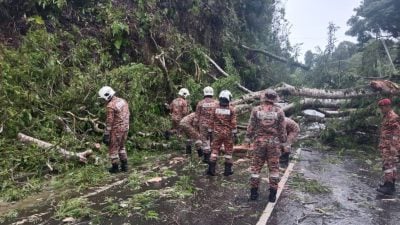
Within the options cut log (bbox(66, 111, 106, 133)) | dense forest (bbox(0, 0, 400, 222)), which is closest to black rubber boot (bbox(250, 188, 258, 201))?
dense forest (bbox(0, 0, 400, 222))

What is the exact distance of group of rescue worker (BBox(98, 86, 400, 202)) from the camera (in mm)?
6441

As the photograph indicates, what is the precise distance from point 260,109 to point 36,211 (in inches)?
148

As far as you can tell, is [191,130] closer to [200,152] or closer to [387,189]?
[200,152]

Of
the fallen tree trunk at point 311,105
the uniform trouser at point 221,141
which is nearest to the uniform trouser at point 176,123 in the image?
the fallen tree trunk at point 311,105

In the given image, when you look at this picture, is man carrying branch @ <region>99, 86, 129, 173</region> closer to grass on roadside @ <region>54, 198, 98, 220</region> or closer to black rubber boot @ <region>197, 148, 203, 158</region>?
grass on roadside @ <region>54, 198, 98, 220</region>

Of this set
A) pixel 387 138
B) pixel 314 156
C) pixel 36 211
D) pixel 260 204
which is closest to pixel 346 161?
pixel 314 156

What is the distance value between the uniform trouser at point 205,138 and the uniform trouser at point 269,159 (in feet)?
8.84

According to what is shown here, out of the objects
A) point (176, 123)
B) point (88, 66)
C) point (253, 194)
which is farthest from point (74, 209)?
point (88, 66)

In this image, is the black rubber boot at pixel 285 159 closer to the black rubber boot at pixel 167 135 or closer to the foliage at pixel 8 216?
the black rubber boot at pixel 167 135

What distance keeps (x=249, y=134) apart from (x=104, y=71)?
7.03 metres

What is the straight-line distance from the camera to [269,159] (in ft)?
21.0

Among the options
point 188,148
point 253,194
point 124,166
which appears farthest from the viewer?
point 188,148

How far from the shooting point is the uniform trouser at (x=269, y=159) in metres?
6.36

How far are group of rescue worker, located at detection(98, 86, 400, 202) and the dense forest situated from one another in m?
0.97
